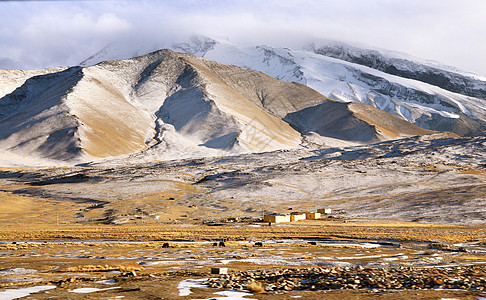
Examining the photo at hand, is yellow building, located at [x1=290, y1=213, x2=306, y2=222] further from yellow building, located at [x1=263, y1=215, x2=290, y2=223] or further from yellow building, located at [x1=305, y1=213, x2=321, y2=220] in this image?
yellow building, located at [x1=263, y1=215, x2=290, y2=223]

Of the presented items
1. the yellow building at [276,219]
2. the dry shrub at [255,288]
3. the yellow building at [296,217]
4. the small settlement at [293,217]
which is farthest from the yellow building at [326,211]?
the dry shrub at [255,288]

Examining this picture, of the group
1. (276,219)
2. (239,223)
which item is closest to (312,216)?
(276,219)

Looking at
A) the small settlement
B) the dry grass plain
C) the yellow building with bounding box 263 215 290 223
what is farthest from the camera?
the small settlement

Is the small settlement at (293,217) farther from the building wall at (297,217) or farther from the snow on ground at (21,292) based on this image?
the snow on ground at (21,292)

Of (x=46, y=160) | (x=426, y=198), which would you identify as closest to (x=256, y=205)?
(x=426, y=198)

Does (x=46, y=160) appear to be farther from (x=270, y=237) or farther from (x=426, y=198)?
(x=270, y=237)

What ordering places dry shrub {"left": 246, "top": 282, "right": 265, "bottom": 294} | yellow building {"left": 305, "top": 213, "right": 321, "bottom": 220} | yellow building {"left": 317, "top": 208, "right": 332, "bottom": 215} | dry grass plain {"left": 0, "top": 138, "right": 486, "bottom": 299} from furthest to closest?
yellow building {"left": 317, "top": 208, "right": 332, "bottom": 215} → yellow building {"left": 305, "top": 213, "right": 321, "bottom": 220} → dry grass plain {"left": 0, "top": 138, "right": 486, "bottom": 299} → dry shrub {"left": 246, "top": 282, "right": 265, "bottom": 294}

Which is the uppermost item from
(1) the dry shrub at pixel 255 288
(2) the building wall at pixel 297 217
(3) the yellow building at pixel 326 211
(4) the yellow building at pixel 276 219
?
(1) the dry shrub at pixel 255 288

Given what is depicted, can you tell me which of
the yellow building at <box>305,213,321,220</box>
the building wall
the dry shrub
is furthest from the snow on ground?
the yellow building at <box>305,213,321,220</box>

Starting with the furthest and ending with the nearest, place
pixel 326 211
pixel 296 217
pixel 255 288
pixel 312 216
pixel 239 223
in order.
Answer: pixel 326 211 → pixel 312 216 → pixel 296 217 → pixel 239 223 → pixel 255 288

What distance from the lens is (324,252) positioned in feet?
120

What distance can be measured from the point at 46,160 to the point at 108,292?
178 meters

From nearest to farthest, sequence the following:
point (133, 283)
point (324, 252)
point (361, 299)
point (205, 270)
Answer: point (361, 299), point (133, 283), point (205, 270), point (324, 252)

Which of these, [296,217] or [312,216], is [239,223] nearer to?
[296,217]
